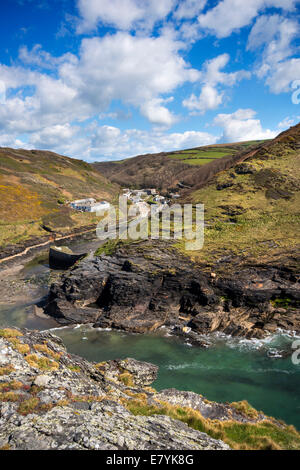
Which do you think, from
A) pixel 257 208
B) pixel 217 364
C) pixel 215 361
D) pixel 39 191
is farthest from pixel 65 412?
pixel 39 191

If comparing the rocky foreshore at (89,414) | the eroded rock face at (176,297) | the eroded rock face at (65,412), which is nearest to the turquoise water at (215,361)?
the eroded rock face at (176,297)

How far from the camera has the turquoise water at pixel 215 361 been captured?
2531 centimetres

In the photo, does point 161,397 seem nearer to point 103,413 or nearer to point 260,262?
point 103,413

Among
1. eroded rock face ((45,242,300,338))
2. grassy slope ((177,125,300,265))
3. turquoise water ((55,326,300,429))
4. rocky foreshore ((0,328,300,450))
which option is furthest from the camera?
grassy slope ((177,125,300,265))

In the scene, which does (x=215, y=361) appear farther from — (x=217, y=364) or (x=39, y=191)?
(x=39, y=191)

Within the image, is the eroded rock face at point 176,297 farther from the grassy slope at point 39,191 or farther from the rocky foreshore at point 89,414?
the grassy slope at point 39,191

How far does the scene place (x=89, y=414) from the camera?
12.3 meters

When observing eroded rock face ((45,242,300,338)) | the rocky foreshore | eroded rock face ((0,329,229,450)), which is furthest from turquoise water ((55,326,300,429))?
eroded rock face ((0,329,229,450))

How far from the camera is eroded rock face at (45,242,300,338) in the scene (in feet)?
125

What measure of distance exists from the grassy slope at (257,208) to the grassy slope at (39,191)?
56.0 m

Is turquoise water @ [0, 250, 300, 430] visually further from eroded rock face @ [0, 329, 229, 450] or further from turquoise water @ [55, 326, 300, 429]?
eroded rock face @ [0, 329, 229, 450]

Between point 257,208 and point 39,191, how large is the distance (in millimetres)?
100165

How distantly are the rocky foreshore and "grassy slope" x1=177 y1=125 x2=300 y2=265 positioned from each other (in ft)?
95.1

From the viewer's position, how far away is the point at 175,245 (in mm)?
49625
